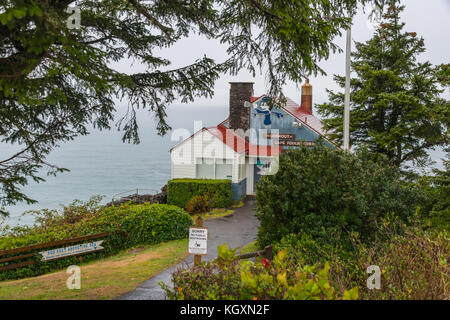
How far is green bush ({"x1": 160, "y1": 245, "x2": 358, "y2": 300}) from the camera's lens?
4.69 m

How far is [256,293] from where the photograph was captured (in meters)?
4.94

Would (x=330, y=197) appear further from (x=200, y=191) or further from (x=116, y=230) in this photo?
(x=200, y=191)

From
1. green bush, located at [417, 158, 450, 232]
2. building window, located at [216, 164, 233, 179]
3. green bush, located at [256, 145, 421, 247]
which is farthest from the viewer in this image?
building window, located at [216, 164, 233, 179]

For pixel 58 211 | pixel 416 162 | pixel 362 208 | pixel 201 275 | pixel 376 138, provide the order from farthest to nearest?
1. pixel 416 162
2. pixel 376 138
3. pixel 58 211
4. pixel 362 208
5. pixel 201 275

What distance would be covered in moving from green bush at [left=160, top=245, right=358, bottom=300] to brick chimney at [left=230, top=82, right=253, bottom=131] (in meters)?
20.8

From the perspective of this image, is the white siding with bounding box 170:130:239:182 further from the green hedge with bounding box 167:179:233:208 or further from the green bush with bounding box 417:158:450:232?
the green bush with bounding box 417:158:450:232

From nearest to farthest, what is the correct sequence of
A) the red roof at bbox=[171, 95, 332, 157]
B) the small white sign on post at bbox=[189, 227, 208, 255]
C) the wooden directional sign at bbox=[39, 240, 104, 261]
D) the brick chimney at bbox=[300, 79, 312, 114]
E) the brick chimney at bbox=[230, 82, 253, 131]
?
1. the small white sign on post at bbox=[189, 227, 208, 255]
2. the wooden directional sign at bbox=[39, 240, 104, 261]
3. the red roof at bbox=[171, 95, 332, 157]
4. the brick chimney at bbox=[230, 82, 253, 131]
5. the brick chimney at bbox=[300, 79, 312, 114]

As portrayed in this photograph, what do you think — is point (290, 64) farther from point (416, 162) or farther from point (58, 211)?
point (416, 162)

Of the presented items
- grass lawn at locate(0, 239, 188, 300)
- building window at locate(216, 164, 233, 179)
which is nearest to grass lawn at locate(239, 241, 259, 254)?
grass lawn at locate(0, 239, 188, 300)

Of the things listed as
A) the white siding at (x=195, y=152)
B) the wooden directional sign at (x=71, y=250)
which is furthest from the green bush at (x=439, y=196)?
the wooden directional sign at (x=71, y=250)

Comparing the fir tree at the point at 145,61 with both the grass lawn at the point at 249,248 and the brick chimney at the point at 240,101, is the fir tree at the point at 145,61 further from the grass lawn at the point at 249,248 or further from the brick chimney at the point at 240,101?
the brick chimney at the point at 240,101

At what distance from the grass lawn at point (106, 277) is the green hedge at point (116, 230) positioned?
548 mm

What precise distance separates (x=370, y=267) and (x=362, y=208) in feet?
12.2

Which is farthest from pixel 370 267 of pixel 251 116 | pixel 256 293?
pixel 251 116
